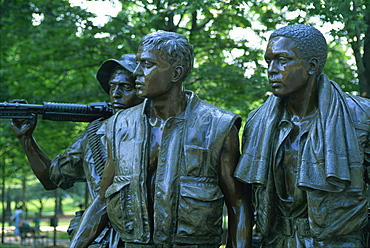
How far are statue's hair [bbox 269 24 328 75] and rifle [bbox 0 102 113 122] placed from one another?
110 inches

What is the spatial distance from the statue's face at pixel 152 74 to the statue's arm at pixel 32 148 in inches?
88.2

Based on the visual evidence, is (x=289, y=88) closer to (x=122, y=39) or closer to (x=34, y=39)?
(x=122, y=39)

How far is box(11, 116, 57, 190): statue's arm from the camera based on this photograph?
6305mm

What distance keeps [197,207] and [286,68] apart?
1.14m

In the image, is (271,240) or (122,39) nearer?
(271,240)

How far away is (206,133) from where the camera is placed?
446cm

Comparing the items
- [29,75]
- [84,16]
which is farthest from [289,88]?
[29,75]

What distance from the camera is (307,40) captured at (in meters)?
4.14

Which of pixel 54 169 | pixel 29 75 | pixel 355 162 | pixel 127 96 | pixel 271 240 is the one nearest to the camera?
pixel 355 162

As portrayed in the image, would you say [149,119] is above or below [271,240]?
above

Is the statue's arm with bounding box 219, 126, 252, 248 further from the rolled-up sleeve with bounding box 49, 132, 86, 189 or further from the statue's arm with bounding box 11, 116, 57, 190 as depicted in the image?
the statue's arm with bounding box 11, 116, 57, 190

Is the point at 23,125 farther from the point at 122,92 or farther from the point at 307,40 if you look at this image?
the point at 307,40

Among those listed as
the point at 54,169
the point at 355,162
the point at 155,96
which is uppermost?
the point at 155,96

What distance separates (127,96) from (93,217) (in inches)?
62.7
